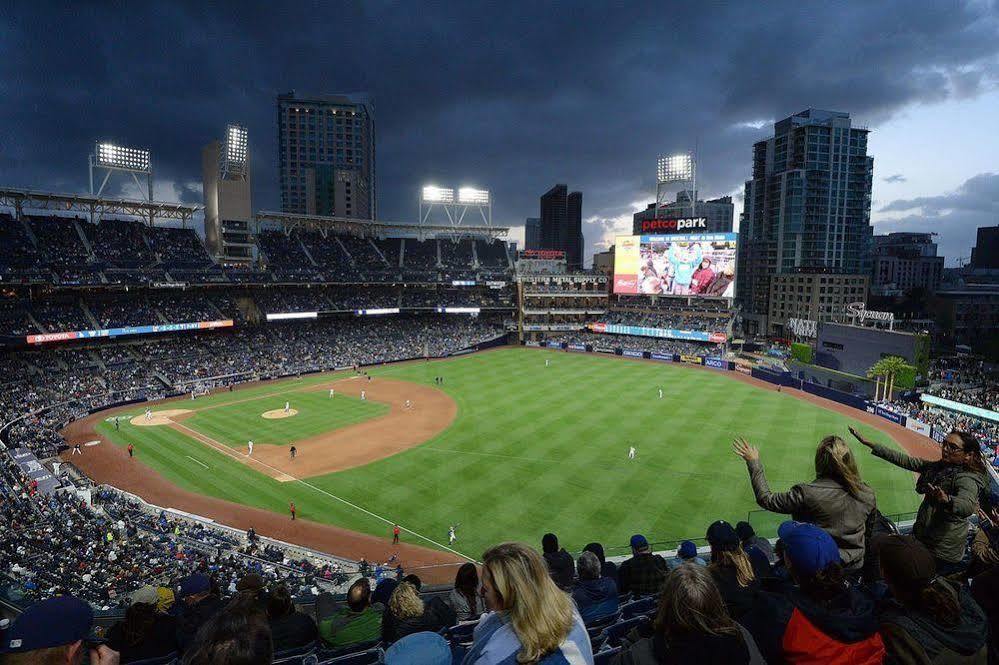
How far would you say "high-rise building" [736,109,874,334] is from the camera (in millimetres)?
110188

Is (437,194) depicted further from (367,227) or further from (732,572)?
(732,572)

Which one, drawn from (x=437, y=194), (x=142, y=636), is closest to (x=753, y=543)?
(x=142, y=636)

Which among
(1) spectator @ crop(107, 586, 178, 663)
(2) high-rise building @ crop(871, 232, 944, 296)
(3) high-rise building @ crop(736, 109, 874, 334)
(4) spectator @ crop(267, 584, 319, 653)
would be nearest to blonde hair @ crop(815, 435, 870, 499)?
(4) spectator @ crop(267, 584, 319, 653)

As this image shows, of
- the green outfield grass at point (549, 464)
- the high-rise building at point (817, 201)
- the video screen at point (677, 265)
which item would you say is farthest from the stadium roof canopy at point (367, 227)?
the high-rise building at point (817, 201)

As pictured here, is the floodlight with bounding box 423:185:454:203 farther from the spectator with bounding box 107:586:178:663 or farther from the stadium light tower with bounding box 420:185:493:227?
the spectator with bounding box 107:586:178:663

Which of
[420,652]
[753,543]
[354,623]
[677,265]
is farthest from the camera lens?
[677,265]

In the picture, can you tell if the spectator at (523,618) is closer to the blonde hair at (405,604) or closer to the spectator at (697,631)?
the spectator at (697,631)

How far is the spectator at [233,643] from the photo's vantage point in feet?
8.41

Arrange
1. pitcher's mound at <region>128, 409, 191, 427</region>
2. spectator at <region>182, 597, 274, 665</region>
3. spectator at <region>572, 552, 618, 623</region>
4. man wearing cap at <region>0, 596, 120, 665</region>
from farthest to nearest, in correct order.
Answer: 1. pitcher's mound at <region>128, 409, 191, 427</region>
2. spectator at <region>572, 552, 618, 623</region>
3. man wearing cap at <region>0, 596, 120, 665</region>
4. spectator at <region>182, 597, 274, 665</region>

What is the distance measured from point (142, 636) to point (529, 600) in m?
4.18

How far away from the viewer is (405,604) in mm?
5270

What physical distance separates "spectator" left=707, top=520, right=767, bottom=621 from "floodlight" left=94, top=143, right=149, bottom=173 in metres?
71.3

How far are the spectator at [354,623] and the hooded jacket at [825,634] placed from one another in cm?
408

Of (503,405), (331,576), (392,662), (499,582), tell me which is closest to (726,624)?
(499,582)
